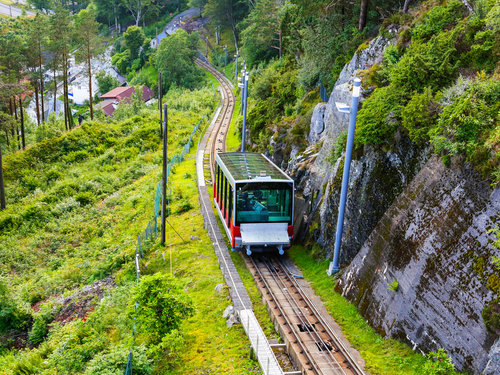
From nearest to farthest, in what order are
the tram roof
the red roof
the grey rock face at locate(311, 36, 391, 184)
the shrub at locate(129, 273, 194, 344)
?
the shrub at locate(129, 273, 194, 344) → the tram roof → the grey rock face at locate(311, 36, 391, 184) → the red roof

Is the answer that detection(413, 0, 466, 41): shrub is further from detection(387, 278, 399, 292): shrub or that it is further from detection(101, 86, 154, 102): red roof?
detection(101, 86, 154, 102): red roof

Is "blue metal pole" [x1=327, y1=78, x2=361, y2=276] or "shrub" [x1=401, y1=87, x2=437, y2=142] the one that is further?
"blue metal pole" [x1=327, y1=78, x2=361, y2=276]

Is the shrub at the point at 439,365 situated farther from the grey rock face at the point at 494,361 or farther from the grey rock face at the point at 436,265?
the grey rock face at the point at 494,361

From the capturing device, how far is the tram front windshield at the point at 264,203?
1800 cm

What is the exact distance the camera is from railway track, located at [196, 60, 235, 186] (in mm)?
35606

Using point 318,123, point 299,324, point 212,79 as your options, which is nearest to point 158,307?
point 299,324

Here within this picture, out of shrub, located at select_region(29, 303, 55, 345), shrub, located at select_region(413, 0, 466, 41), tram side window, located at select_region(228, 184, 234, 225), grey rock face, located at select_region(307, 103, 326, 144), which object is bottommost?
shrub, located at select_region(29, 303, 55, 345)

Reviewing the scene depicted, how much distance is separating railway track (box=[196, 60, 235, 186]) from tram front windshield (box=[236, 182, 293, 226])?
1382 cm

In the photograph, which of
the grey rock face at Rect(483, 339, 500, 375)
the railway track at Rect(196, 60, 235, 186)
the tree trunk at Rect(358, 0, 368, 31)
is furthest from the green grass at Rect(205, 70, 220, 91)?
the grey rock face at Rect(483, 339, 500, 375)

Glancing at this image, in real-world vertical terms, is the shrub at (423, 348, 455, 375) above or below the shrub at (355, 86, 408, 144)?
below

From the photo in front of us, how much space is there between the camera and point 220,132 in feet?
158

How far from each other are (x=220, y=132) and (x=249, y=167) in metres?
28.8

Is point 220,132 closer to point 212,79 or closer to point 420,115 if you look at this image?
point 420,115

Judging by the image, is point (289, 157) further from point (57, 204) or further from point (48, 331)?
Result: point (57, 204)
